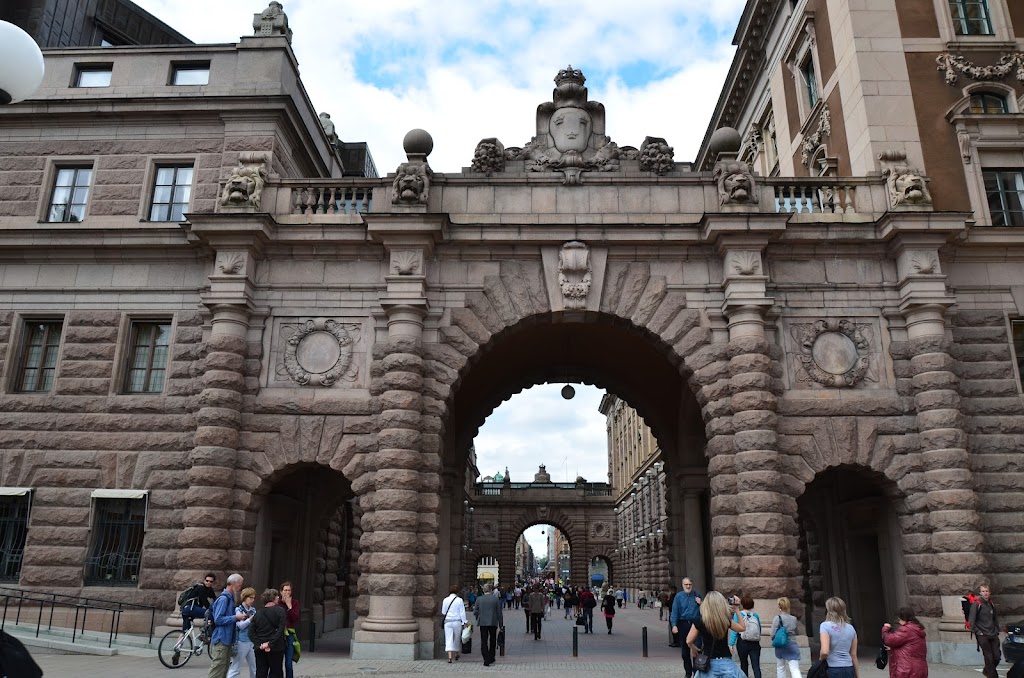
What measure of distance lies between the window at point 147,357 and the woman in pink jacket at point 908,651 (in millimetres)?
16496

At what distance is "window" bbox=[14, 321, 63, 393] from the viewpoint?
19.4 meters

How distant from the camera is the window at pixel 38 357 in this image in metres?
19.4

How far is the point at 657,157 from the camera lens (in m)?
19.6

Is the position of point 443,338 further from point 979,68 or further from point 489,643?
point 979,68

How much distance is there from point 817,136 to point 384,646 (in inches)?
743

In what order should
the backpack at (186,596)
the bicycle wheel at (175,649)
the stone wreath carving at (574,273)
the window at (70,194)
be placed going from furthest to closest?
the window at (70,194) < the stone wreath carving at (574,273) < the backpack at (186,596) < the bicycle wheel at (175,649)

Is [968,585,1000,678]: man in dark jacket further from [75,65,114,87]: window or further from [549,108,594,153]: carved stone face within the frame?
[75,65,114,87]: window

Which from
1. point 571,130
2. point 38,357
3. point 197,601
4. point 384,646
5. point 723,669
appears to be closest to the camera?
point 723,669

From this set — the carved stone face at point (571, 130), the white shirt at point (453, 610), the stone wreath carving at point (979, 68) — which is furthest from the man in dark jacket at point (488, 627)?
the stone wreath carving at point (979, 68)

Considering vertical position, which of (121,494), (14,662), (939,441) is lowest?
(14,662)

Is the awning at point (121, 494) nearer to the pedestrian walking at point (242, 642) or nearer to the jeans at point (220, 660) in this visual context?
the pedestrian walking at point (242, 642)

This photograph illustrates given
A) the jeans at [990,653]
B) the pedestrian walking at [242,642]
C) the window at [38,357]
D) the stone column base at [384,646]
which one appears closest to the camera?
the pedestrian walking at [242,642]

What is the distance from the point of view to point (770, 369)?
1762 cm

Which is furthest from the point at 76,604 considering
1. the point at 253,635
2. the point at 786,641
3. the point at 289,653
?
the point at 786,641
